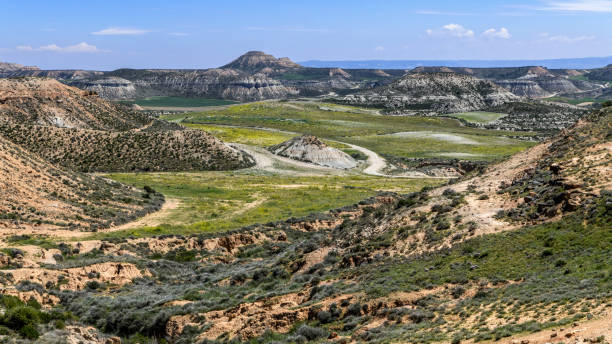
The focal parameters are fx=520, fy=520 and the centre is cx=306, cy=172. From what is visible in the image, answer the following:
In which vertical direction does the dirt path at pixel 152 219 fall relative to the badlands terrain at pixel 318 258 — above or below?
below

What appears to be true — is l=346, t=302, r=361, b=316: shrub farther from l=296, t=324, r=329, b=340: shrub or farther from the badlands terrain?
l=296, t=324, r=329, b=340: shrub

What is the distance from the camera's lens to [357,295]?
25.8 meters

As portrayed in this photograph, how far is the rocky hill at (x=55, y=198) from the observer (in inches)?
1832

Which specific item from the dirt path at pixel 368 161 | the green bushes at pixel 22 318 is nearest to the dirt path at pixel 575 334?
the green bushes at pixel 22 318

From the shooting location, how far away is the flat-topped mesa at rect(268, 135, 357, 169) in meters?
111

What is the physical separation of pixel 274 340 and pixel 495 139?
5581 inches

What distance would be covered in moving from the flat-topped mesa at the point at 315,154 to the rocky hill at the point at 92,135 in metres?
11.5

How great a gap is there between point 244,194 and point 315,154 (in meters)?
44.6

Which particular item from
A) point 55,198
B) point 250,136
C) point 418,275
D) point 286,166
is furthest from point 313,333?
point 250,136

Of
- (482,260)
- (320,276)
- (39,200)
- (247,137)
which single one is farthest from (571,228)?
(247,137)

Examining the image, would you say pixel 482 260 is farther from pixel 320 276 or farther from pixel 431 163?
pixel 431 163

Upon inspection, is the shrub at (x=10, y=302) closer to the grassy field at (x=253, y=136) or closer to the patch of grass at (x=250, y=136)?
the grassy field at (x=253, y=136)

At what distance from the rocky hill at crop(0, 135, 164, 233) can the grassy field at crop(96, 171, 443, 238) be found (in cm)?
446

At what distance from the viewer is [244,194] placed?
2800 inches
